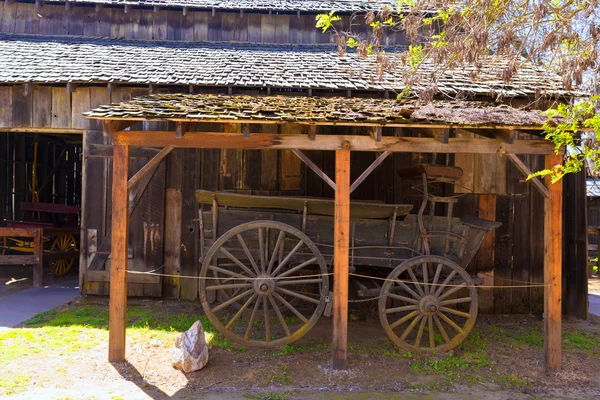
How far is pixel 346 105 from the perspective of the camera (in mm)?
6105

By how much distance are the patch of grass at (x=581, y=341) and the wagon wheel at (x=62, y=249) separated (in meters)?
10.1

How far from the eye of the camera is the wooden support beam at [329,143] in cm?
571

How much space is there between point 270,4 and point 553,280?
8313mm

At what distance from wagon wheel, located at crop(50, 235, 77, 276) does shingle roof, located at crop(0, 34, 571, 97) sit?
443cm

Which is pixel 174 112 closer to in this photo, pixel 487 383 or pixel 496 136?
pixel 496 136

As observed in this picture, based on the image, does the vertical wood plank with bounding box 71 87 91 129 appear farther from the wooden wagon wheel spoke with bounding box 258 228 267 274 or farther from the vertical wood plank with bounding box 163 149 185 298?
the wooden wagon wheel spoke with bounding box 258 228 267 274

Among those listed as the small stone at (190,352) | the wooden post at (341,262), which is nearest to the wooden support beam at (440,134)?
the wooden post at (341,262)

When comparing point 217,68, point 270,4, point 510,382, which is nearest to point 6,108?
point 217,68

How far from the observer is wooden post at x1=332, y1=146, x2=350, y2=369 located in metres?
5.60

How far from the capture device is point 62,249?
1150cm

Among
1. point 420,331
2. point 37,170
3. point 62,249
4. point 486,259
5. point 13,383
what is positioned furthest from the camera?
point 37,170

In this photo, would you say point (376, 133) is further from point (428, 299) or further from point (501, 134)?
point (428, 299)

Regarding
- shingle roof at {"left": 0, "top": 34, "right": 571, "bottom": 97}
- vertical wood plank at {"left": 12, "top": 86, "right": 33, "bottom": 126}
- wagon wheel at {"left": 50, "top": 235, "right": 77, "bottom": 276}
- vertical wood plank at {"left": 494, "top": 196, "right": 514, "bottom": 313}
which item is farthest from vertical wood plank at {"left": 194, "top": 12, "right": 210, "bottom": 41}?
vertical wood plank at {"left": 494, "top": 196, "right": 514, "bottom": 313}

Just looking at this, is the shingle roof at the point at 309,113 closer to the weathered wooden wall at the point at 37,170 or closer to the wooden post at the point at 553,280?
the wooden post at the point at 553,280
